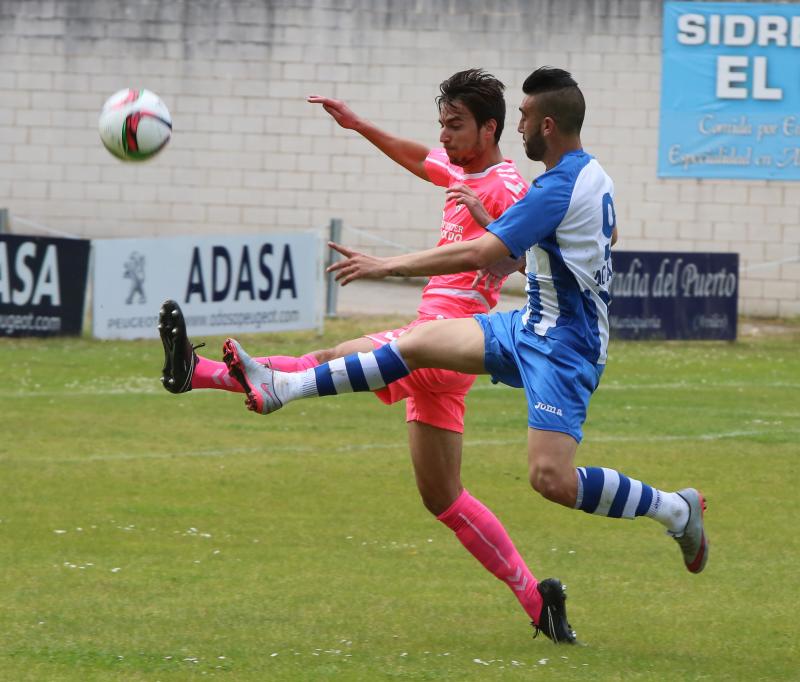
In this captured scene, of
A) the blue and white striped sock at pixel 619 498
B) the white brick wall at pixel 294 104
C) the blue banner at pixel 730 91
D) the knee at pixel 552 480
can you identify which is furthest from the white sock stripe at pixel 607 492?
the blue banner at pixel 730 91

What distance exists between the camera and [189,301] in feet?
61.5

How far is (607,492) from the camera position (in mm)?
6066

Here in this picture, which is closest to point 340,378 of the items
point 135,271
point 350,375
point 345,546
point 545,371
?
point 350,375

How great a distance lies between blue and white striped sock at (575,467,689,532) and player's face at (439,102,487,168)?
5.74ft

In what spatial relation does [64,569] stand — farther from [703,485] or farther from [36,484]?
[703,485]

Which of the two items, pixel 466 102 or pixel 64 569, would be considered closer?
pixel 466 102

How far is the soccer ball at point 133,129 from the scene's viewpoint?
8.31 metres

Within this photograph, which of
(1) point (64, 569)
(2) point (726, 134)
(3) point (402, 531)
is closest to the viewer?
(1) point (64, 569)

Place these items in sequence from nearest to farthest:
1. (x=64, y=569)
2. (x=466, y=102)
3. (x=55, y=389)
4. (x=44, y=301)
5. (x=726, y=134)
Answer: (x=466, y=102)
(x=64, y=569)
(x=55, y=389)
(x=44, y=301)
(x=726, y=134)

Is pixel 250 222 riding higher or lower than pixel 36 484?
higher

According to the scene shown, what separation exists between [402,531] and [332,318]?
1267 centimetres

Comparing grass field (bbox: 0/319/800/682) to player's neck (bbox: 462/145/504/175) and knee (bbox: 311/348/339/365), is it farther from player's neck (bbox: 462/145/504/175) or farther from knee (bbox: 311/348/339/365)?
player's neck (bbox: 462/145/504/175)

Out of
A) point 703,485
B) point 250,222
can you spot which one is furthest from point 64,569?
point 250,222

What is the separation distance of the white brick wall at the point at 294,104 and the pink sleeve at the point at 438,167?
17032mm
